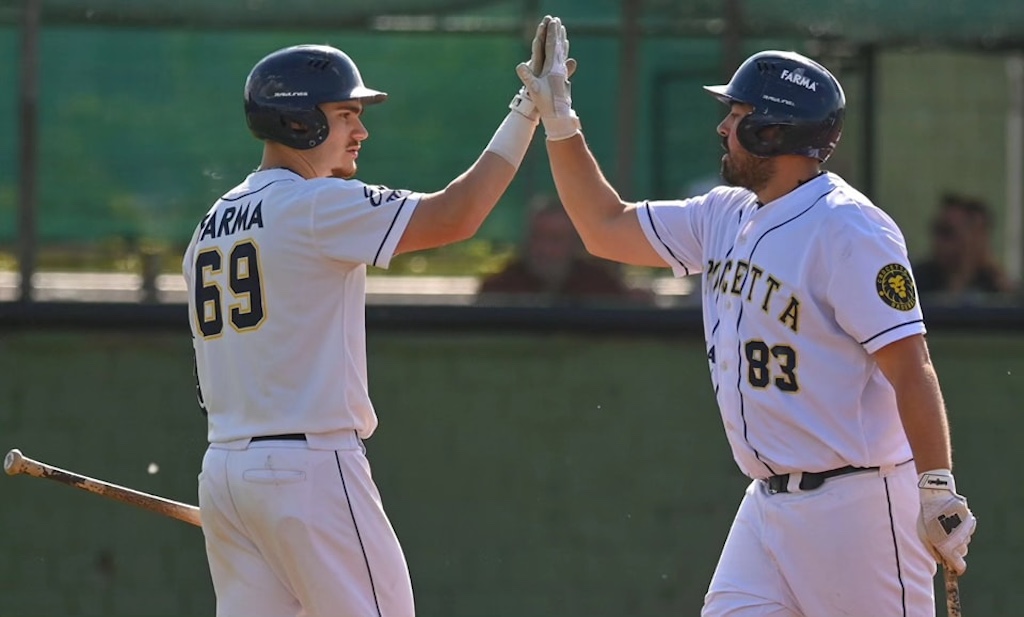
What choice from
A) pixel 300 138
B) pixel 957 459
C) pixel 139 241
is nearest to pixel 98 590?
pixel 139 241

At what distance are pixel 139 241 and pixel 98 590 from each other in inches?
55.9

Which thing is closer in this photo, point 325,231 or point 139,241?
point 325,231

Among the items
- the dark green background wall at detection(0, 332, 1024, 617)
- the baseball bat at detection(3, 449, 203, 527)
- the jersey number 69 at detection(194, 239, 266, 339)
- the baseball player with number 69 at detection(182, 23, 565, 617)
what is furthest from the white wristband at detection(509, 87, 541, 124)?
the dark green background wall at detection(0, 332, 1024, 617)

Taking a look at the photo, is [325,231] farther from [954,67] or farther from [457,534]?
[954,67]

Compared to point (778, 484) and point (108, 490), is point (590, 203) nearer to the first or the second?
point (778, 484)

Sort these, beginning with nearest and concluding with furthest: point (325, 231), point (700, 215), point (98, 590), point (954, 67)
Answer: point (325, 231)
point (700, 215)
point (98, 590)
point (954, 67)

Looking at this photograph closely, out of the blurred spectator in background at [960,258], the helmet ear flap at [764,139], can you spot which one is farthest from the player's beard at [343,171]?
the blurred spectator in background at [960,258]

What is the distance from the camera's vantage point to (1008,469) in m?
6.84

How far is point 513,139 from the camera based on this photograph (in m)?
4.43

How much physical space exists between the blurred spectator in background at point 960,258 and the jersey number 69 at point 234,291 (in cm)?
373

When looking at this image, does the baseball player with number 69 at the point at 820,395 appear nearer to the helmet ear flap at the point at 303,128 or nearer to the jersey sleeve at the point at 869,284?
the jersey sleeve at the point at 869,284

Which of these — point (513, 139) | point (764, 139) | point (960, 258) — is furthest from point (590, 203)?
point (960, 258)

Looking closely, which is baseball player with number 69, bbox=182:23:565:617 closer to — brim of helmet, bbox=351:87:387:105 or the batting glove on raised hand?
brim of helmet, bbox=351:87:387:105

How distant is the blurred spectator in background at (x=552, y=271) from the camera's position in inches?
268
